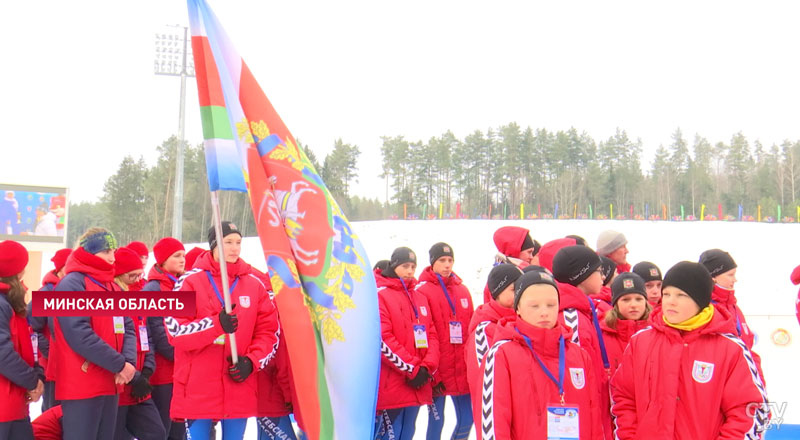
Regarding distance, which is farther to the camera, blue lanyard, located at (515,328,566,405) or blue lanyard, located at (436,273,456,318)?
blue lanyard, located at (436,273,456,318)

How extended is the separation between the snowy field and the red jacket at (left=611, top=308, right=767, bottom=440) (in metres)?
15.5

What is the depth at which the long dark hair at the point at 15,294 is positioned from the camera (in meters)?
3.93

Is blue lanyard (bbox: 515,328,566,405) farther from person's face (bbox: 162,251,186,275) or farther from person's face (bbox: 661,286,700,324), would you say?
person's face (bbox: 162,251,186,275)

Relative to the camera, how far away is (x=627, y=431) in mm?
3027

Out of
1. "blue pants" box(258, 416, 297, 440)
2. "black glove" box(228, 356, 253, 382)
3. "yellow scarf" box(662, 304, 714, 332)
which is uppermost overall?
"yellow scarf" box(662, 304, 714, 332)

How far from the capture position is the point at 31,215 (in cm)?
1122

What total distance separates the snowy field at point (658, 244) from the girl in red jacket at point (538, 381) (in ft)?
51.3

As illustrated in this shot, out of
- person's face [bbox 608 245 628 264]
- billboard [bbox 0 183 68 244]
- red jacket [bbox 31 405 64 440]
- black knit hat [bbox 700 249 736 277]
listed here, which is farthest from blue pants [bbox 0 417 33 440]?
billboard [bbox 0 183 68 244]

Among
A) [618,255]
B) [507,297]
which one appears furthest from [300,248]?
[618,255]

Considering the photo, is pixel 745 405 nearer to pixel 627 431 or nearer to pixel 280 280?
pixel 627 431

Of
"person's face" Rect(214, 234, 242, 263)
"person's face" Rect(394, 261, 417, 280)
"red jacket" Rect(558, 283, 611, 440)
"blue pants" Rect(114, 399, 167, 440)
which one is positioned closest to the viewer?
"red jacket" Rect(558, 283, 611, 440)

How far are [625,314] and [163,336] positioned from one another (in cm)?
323

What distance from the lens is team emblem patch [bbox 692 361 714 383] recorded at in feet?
9.37

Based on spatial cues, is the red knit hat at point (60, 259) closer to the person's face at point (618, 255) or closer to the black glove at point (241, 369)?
the black glove at point (241, 369)
